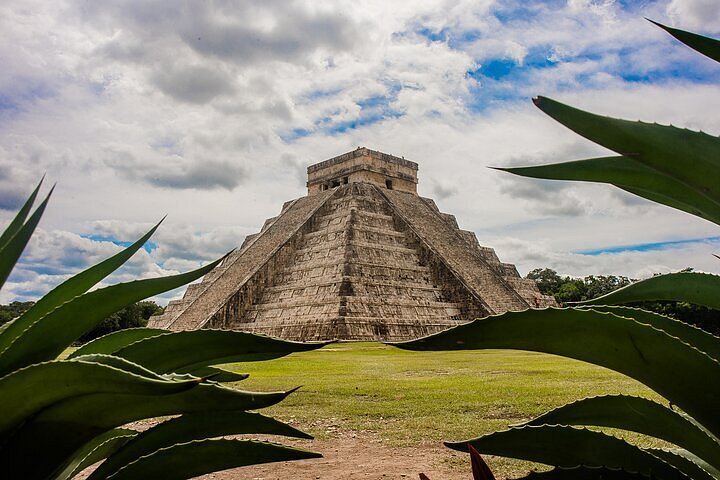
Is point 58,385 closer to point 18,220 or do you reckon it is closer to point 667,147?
point 18,220

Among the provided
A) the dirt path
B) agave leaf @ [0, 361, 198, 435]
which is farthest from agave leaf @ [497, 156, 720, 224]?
the dirt path

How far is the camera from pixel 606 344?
1.06 metres

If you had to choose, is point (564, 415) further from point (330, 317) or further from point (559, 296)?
point (559, 296)

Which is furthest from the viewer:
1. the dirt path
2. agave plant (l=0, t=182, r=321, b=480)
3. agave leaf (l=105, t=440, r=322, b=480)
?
the dirt path

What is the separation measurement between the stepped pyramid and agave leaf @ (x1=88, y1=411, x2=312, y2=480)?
21.6 metres

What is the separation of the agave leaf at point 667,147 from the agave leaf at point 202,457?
801mm

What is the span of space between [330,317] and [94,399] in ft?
75.5

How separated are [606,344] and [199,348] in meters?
0.76

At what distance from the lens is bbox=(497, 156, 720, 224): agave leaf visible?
1.12 metres

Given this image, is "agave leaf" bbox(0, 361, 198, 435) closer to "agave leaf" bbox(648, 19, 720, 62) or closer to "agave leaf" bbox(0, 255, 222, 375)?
"agave leaf" bbox(0, 255, 222, 375)

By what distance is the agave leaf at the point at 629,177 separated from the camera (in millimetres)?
1123

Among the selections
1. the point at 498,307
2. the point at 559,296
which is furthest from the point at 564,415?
the point at 559,296

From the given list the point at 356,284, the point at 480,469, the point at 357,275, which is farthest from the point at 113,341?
the point at 357,275

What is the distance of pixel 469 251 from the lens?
111ft
